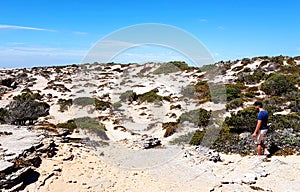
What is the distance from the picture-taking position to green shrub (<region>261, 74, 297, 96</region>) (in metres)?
24.2

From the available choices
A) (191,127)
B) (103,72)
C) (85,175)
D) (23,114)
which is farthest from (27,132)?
(103,72)

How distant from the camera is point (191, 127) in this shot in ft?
55.3

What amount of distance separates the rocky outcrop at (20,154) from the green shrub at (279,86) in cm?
1845

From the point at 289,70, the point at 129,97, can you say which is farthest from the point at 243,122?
the point at 289,70

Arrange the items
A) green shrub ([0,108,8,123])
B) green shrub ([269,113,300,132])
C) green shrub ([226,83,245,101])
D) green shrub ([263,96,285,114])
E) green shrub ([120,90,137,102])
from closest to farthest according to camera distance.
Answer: green shrub ([269,113,300,132]), green shrub ([0,108,8,123]), green shrub ([263,96,285,114]), green shrub ([226,83,245,101]), green shrub ([120,90,137,102])

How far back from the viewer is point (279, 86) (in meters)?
24.7

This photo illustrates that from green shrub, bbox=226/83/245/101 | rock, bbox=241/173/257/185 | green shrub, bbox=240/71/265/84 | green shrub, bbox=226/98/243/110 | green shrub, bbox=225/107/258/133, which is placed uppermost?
green shrub, bbox=240/71/265/84

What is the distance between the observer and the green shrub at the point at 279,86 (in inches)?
951

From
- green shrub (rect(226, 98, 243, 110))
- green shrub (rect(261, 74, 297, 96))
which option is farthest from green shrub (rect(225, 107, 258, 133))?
green shrub (rect(261, 74, 297, 96))

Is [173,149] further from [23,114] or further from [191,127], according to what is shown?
[23,114]

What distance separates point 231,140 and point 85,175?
6551 millimetres

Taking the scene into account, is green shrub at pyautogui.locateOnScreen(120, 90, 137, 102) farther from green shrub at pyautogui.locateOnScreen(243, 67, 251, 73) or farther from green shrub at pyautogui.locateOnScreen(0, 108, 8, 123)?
green shrub at pyautogui.locateOnScreen(243, 67, 251, 73)

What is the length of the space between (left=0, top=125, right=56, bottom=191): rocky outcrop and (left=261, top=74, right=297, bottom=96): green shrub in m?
18.5

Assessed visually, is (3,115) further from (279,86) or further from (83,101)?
(279,86)
